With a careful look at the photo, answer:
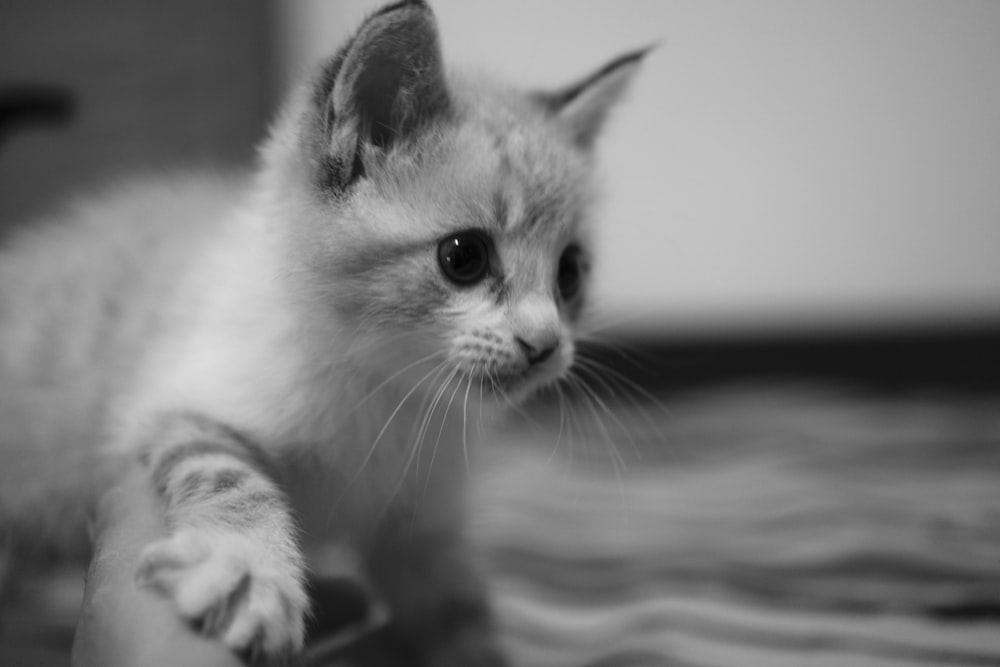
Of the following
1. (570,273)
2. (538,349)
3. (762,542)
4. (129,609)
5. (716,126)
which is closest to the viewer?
(129,609)

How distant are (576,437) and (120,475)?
1511 millimetres

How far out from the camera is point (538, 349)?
0.97m

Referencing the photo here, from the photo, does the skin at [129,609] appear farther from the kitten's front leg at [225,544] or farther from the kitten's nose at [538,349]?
the kitten's nose at [538,349]

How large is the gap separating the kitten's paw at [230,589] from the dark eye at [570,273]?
0.58m

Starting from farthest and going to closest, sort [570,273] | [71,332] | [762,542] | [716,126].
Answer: [716,126] < [762,542] < [71,332] < [570,273]

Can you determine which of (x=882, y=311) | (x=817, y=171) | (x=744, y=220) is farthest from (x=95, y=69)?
(x=882, y=311)

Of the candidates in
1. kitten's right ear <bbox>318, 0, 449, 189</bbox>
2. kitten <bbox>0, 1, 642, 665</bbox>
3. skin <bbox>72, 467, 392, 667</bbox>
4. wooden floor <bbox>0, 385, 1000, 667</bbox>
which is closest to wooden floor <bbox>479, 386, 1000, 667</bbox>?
wooden floor <bbox>0, 385, 1000, 667</bbox>

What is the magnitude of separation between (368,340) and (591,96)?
564 mm

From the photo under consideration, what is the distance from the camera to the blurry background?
2.08 meters

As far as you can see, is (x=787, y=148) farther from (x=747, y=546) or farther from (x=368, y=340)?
(x=368, y=340)

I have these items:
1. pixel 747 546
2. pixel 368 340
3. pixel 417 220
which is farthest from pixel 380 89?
pixel 747 546

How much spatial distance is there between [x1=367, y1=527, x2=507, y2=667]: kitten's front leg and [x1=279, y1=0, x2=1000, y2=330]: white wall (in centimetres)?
108

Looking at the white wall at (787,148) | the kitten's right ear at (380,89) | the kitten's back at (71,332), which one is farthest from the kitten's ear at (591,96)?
the white wall at (787,148)

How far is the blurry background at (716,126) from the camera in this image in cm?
208
